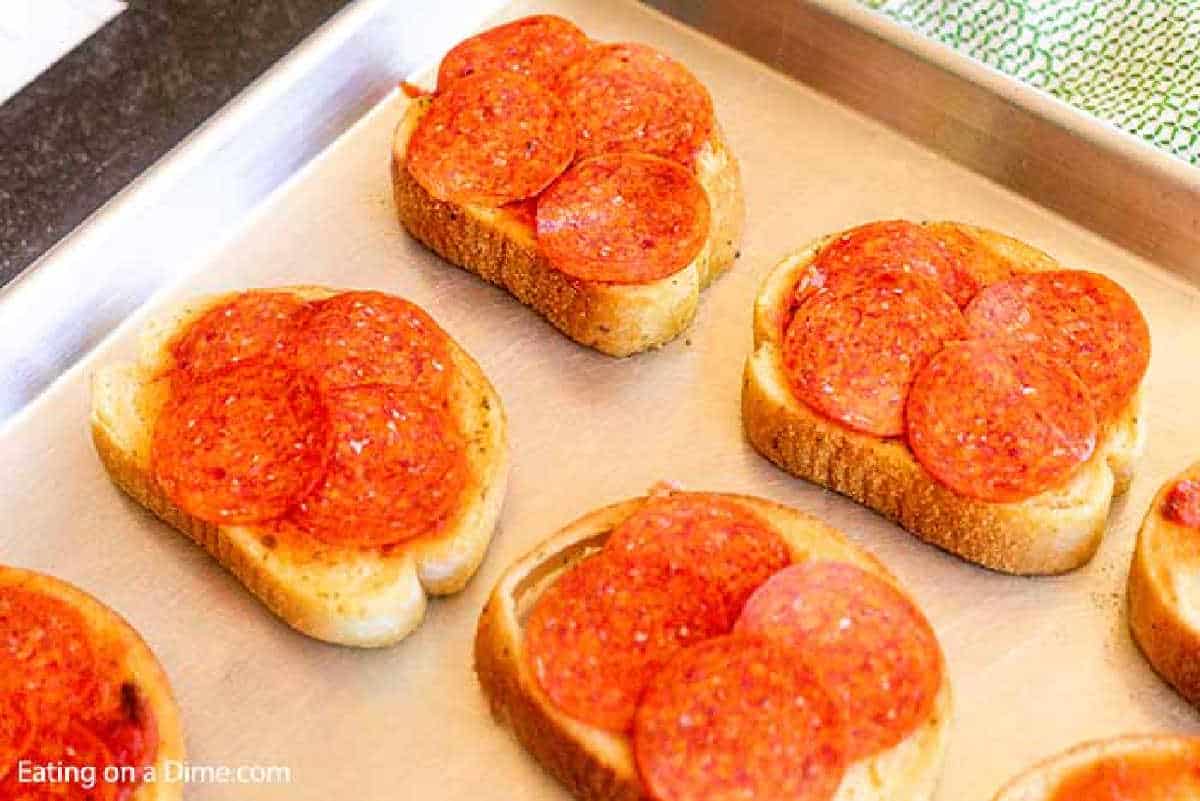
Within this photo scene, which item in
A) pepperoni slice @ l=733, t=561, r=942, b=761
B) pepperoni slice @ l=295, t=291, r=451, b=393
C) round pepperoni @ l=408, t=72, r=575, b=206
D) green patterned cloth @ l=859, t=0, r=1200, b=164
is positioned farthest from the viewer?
green patterned cloth @ l=859, t=0, r=1200, b=164

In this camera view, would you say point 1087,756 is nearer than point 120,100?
Yes

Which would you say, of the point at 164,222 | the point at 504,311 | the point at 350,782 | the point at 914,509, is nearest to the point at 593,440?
the point at 504,311

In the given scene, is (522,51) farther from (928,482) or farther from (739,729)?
(739,729)

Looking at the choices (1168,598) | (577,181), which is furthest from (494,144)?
(1168,598)

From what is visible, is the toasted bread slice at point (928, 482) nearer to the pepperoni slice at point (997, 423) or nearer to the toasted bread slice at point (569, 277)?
the pepperoni slice at point (997, 423)

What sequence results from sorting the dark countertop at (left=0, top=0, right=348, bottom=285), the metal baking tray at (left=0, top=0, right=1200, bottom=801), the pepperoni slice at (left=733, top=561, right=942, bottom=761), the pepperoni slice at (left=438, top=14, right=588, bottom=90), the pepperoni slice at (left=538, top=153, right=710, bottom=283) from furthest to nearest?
the dark countertop at (left=0, top=0, right=348, bottom=285) < the pepperoni slice at (left=438, top=14, right=588, bottom=90) < the pepperoni slice at (left=538, top=153, right=710, bottom=283) < the metal baking tray at (left=0, top=0, right=1200, bottom=801) < the pepperoni slice at (left=733, top=561, right=942, bottom=761)

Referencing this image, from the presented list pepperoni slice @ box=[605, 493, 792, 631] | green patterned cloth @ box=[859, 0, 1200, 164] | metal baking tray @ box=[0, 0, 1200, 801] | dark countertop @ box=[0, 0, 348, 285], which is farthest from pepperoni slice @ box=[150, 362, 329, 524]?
green patterned cloth @ box=[859, 0, 1200, 164]

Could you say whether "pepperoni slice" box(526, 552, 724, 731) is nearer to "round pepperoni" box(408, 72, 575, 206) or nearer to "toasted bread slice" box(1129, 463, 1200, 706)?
"toasted bread slice" box(1129, 463, 1200, 706)
